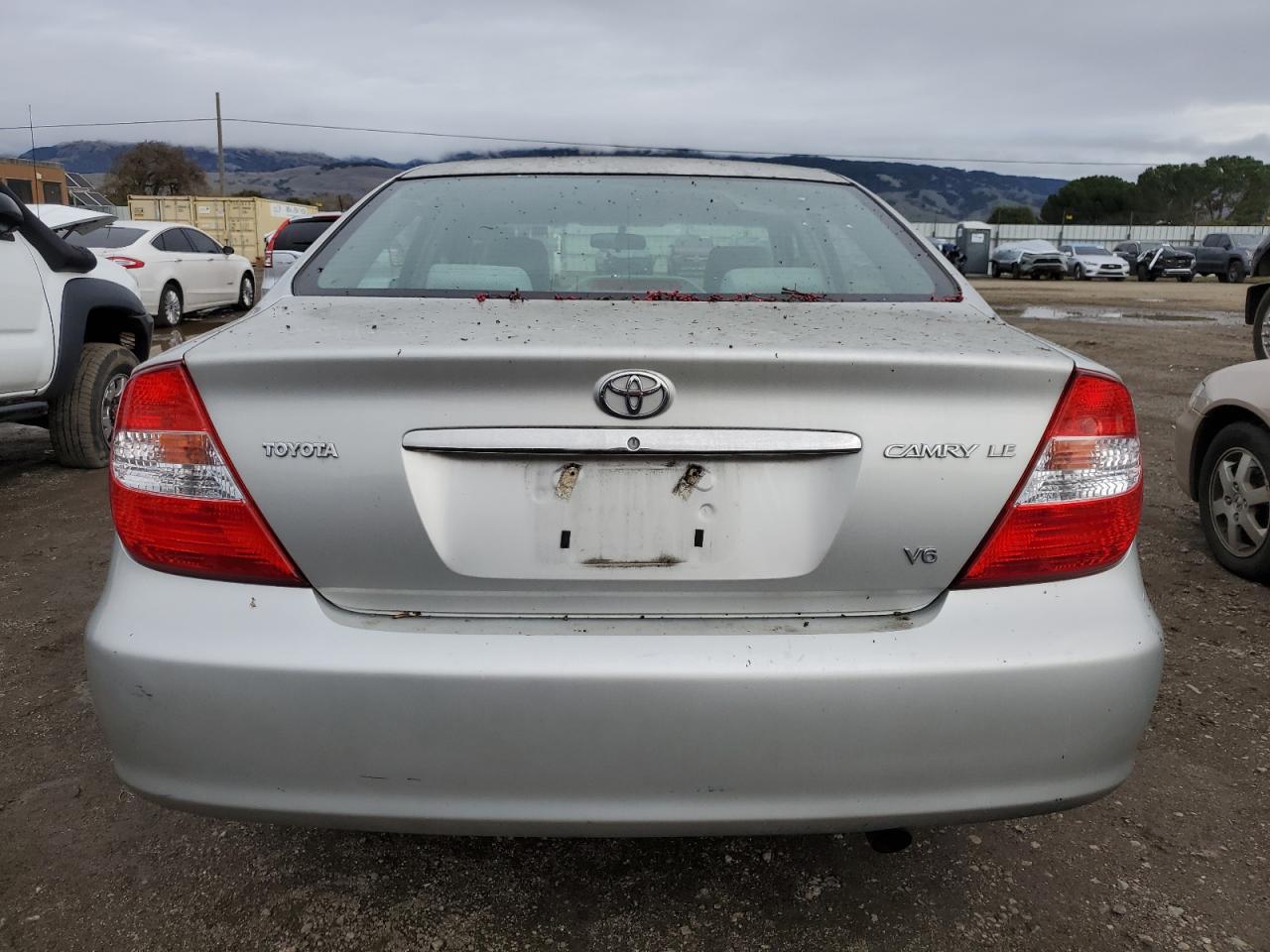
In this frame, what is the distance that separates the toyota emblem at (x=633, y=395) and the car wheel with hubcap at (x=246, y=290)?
1569 cm

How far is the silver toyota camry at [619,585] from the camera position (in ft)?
4.99

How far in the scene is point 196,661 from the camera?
1551 mm

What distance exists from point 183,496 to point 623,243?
1209 mm

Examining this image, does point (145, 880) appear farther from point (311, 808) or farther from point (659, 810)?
point (659, 810)

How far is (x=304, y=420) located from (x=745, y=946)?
1281mm

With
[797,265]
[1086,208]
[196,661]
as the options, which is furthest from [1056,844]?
[1086,208]

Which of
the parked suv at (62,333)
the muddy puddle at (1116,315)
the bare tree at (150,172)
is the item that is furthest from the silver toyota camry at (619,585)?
the bare tree at (150,172)

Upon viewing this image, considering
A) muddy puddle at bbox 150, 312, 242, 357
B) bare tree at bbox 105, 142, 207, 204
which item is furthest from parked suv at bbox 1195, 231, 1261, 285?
bare tree at bbox 105, 142, 207, 204

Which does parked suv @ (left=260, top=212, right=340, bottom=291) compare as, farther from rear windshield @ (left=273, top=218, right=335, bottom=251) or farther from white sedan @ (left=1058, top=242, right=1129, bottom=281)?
white sedan @ (left=1058, top=242, right=1129, bottom=281)

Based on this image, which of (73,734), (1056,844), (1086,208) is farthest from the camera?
(1086,208)

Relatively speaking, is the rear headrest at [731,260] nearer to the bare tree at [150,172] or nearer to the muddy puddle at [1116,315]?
the muddy puddle at [1116,315]

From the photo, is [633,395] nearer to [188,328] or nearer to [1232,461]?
[1232,461]

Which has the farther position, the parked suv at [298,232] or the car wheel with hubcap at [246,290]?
the car wheel with hubcap at [246,290]

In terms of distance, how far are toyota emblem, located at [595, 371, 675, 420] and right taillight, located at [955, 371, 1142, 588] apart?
0.57 m
